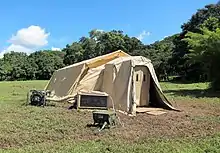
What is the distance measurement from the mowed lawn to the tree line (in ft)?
32.1

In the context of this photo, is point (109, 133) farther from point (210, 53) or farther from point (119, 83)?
point (210, 53)

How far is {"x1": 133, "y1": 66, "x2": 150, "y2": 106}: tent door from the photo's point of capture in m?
12.4

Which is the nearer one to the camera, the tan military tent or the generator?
the tan military tent

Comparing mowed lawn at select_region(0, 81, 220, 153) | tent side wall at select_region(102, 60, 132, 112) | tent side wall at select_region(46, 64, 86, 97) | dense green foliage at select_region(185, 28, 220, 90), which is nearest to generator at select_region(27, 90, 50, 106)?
tent side wall at select_region(46, 64, 86, 97)

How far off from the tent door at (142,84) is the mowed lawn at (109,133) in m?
1.78

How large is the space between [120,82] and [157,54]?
37.7m

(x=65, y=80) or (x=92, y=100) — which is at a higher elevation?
(x=65, y=80)

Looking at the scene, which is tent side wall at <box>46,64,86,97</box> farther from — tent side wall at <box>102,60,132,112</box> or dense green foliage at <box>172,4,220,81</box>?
dense green foliage at <box>172,4,220,81</box>

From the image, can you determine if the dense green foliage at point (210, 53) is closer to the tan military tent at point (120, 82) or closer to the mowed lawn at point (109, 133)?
the tan military tent at point (120, 82)

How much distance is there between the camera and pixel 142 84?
12.6 m

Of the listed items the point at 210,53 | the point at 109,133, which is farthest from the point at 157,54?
the point at 109,133

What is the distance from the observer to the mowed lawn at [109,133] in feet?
20.8

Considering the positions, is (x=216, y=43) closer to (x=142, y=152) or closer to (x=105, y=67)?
(x=105, y=67)

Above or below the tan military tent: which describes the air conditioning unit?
below
